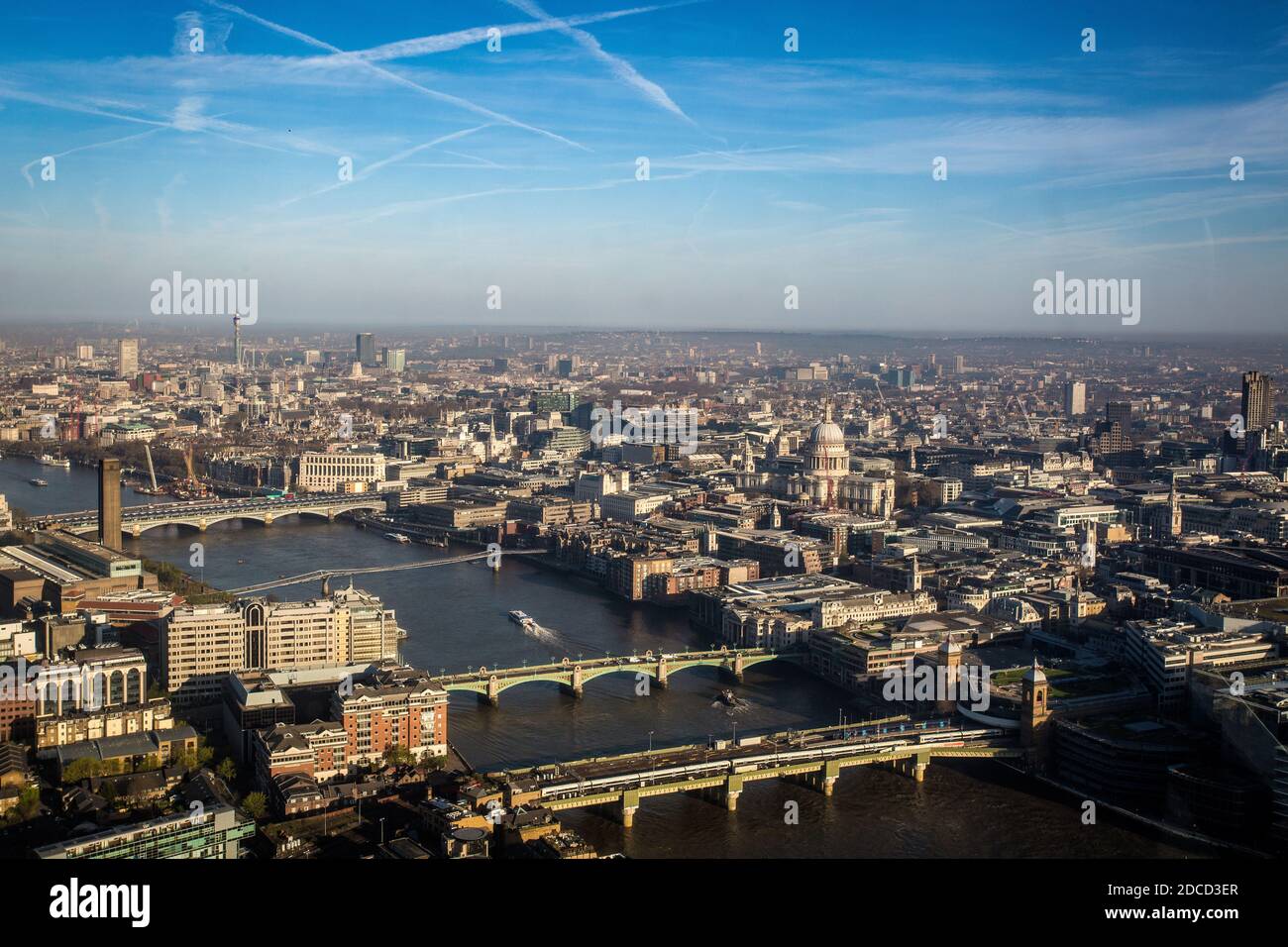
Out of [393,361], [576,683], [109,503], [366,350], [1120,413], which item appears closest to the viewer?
[576,683]

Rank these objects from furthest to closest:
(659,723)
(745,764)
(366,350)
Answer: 1. (366,350)
2. (659,723)
3. (745,764)

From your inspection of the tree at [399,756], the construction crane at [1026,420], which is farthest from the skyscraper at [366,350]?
the tree at [399,756]

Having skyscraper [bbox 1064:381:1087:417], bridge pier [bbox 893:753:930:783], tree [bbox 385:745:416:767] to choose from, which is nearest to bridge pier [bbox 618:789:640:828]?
tree [bbox 385:745:416:767]

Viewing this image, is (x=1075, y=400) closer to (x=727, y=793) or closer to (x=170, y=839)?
(x=727, y=793)

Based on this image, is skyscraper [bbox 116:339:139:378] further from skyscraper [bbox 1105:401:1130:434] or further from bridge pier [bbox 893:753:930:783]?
bridge pier [bbox 893:753:930:783]

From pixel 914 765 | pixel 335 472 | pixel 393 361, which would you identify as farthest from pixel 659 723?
pixel 393 361
